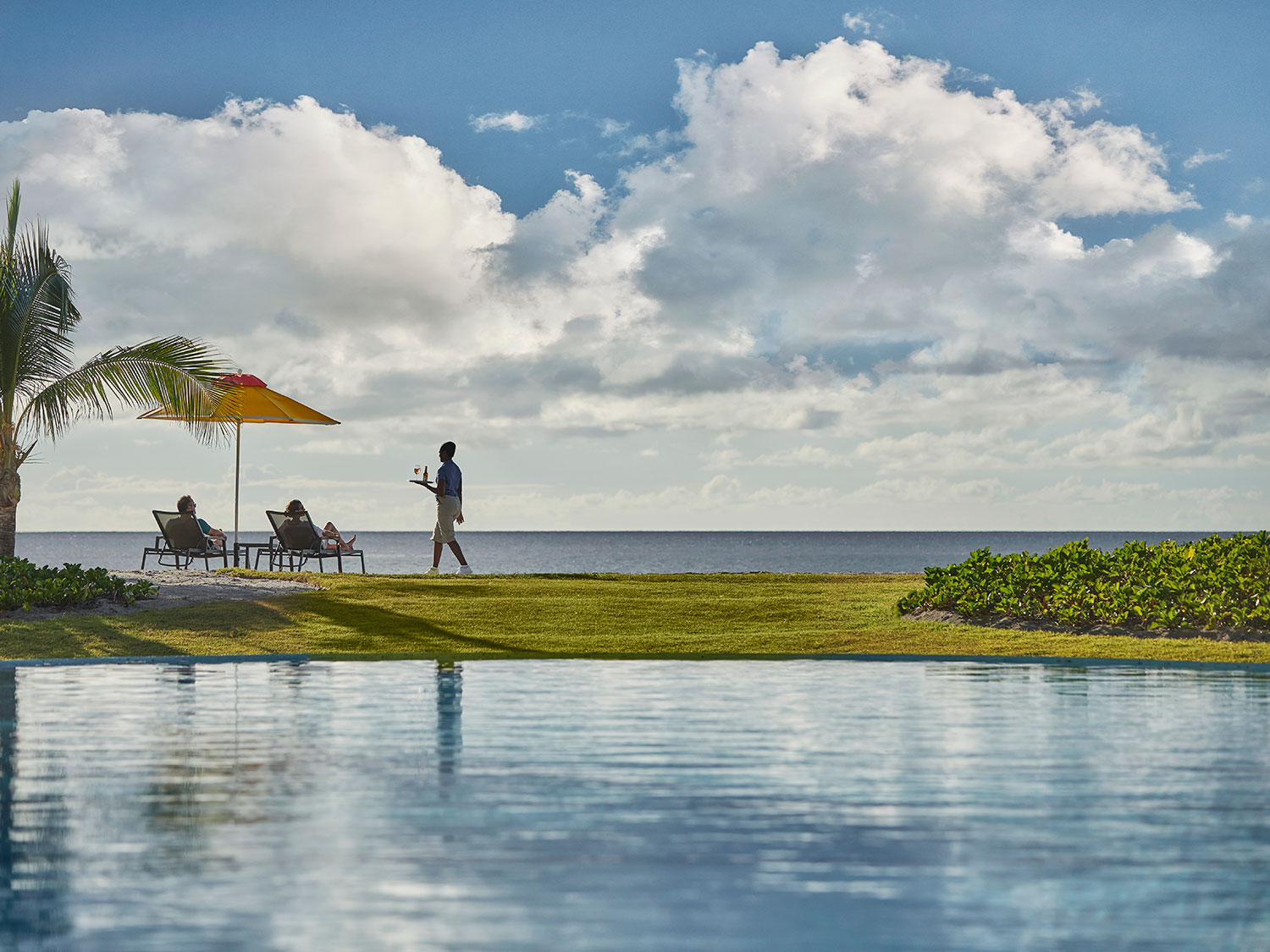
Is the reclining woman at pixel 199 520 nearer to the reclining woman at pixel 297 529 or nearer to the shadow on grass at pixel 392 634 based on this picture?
the reclining woman at pixel 297 529

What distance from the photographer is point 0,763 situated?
7.07 metres

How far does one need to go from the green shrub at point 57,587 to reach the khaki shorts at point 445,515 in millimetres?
4894

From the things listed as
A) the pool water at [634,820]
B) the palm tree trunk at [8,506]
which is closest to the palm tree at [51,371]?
the palm tree trunk at [8,506]

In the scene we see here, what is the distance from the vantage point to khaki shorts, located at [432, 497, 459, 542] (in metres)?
19.0

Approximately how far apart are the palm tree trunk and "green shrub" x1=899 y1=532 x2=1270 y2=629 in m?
12.0

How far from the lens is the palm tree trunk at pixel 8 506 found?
15875mm

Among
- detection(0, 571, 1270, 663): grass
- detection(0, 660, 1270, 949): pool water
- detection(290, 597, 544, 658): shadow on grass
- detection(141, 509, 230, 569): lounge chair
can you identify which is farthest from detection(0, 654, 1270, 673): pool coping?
detection(141, 509, 230, 569): lounge chair

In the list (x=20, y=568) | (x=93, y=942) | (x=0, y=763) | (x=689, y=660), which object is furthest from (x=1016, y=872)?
(x=20, y=568)

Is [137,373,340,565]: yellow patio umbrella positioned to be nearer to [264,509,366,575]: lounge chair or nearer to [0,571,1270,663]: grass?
[264,509,366,575]: lounge chair

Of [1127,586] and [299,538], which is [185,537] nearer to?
[299,538]

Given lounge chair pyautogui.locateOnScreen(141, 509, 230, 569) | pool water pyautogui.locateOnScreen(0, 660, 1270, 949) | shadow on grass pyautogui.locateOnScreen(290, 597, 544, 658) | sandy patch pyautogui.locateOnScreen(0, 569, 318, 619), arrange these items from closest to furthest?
1. pool water pyautogui.locateOnScreen(0, 660, 1270, 949)
2. shadow on grass pyautogui.locateOnScreen(290, 597, 544, 658)
3. sandy patch pyautogui.locateOnScreen(0, 569, 318, 619)
4. lounge chair pyautogui.locateOnScreen(141, 509, 230, 569)

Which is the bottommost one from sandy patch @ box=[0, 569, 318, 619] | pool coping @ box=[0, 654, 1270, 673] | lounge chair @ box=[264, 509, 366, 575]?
pool coping @ box=[0, 654, 1270, 673]

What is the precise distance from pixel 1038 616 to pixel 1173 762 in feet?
23.4

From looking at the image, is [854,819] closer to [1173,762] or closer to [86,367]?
[1173,762]
